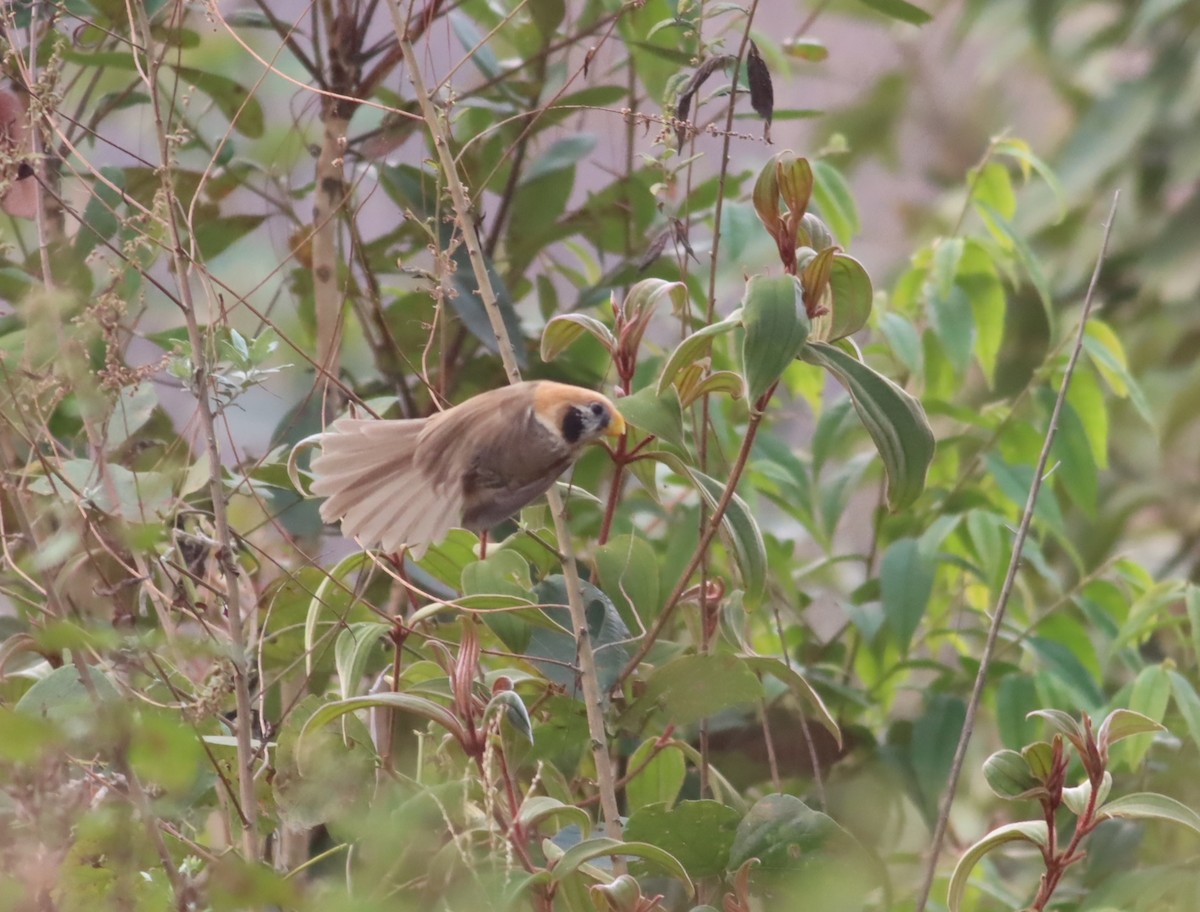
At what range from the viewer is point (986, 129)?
215cm

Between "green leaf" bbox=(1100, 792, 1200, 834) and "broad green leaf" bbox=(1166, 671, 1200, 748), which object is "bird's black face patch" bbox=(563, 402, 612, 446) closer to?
"green leaf" bbox=(1100, 792, 1200, 834)

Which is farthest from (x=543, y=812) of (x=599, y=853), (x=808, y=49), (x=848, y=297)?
(x=808, y=49)

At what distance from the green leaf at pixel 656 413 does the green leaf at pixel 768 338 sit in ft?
0.26

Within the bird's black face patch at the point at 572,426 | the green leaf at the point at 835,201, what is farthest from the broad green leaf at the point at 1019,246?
the bird's black face patch at the point at 572,426

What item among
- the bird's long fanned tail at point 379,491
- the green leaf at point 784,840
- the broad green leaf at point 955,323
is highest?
the bird's long fanned tail at point 379,491

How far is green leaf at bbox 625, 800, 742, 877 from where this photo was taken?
0.58 m

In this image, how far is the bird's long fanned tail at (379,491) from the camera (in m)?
0.59

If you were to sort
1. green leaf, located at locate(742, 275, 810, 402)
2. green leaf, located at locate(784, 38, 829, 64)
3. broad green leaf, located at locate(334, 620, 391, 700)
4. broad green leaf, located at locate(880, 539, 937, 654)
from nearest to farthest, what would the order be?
1. green leaf, located at locate(742, 275, 810, 402)
2. broad green leaf, located at locate(334, 620, 391, 700)
3. broad green leaf, located at locate(880, 539, 937, 654)
4. green leaf, located at locate(784, 38, 829, 64)

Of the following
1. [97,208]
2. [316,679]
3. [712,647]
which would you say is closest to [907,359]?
[712,647]

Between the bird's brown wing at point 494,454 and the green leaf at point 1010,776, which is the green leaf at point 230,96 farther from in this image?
the green leaf at point 1010,776

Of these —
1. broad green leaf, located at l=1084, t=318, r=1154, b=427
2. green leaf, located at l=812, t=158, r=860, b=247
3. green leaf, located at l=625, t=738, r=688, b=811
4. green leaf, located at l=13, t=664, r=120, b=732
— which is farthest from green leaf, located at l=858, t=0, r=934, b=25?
green leaf, located at l=13, t=664, r=120, b=732

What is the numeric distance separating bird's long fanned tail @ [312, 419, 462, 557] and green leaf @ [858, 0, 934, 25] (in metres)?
0.44

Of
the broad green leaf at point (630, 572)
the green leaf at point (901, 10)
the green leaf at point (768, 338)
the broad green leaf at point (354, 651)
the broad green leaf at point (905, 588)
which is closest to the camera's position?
the green leaf at point (768, 338)

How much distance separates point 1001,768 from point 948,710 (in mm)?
424
